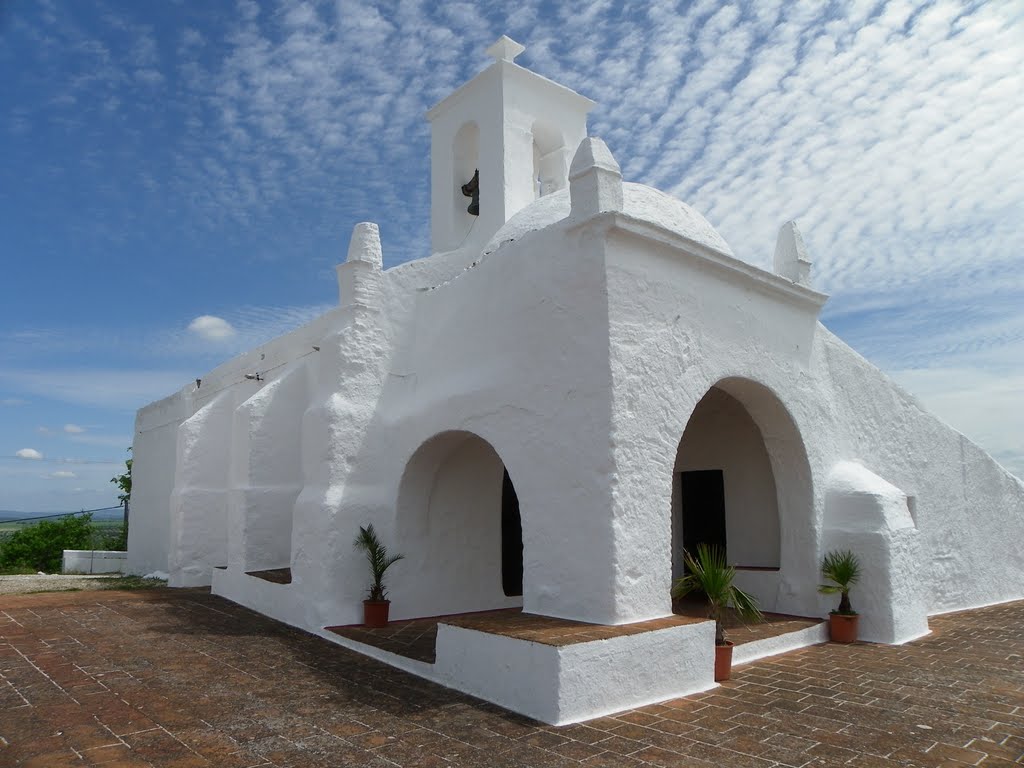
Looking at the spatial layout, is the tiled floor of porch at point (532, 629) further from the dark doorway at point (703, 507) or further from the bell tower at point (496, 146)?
the bell tower at point (496, 146)

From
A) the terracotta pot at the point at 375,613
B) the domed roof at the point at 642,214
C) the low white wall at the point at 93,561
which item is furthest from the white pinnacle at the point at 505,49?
the low white wall at the point at 93,561

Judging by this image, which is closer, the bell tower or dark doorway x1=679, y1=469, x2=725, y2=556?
dark doorway x1=679, y1=469, x2=725, y2=556

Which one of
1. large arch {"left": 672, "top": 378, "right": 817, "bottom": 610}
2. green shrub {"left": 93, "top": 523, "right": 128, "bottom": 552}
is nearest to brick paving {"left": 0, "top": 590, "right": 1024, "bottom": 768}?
large arch {"left": 672, "top": 378, "right": 817, "bottom": 610}

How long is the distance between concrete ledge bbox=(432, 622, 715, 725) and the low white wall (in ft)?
46.1

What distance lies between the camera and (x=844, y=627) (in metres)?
7.70

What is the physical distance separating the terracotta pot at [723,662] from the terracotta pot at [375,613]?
368 cm

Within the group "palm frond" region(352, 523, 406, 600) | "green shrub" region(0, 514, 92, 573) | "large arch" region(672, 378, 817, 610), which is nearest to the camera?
"palm frond" region(352, 523, 406, 600)

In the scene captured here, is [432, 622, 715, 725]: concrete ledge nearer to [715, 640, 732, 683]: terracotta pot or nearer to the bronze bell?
[715, 640, 732, 683]: terracotta pot

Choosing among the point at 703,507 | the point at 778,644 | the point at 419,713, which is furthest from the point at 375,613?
the point at 703,507

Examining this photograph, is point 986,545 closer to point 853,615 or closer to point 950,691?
point 853,615

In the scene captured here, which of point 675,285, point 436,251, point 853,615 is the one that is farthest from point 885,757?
point 436,251

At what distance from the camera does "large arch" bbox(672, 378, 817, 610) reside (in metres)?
8.34

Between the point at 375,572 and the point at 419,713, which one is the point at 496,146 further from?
the point at 419,713

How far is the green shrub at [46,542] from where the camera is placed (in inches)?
789
